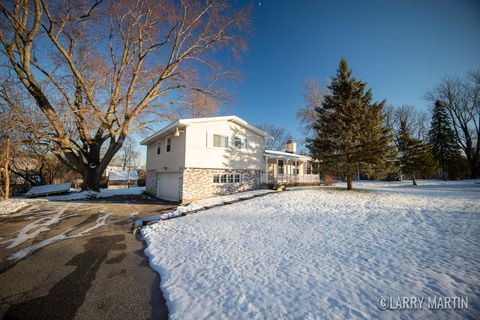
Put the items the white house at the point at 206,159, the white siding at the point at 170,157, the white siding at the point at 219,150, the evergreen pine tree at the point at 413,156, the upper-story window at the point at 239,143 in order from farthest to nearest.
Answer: the evergreen pine tree at the point at 413,156 → the upper-story window at the point at 239,143 → the white siding at the point at 170,157 → the white siding at the point at 219,150 → the white house at the point at 206,159

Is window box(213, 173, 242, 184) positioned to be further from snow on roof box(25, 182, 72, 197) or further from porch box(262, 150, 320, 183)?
snow on roof box(25, 182, 72, 197)

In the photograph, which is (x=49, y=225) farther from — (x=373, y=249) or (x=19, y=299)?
(x=373, y=249)

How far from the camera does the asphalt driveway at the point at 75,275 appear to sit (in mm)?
→ 2869

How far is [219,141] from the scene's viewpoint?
1415 centimetres

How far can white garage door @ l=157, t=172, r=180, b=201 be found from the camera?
545 inches

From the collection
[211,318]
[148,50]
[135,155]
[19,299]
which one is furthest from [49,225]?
[135,155]

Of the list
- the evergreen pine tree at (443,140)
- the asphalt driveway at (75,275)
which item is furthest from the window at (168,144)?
the evergreen pine tree at (443,140)

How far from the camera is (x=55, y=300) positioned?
10.0 ft

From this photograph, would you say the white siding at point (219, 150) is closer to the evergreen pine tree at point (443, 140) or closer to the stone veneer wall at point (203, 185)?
the stone veneer wall at point (203, 185)

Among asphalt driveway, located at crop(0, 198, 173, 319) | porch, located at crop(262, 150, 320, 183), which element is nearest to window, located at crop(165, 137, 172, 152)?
porch, located at crop(262, 150, 320, 183)

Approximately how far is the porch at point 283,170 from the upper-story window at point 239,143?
2786mm

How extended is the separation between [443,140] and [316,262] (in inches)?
1635

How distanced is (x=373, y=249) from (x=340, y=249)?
2.55 feet

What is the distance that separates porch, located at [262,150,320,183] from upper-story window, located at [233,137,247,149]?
9.14 feet
